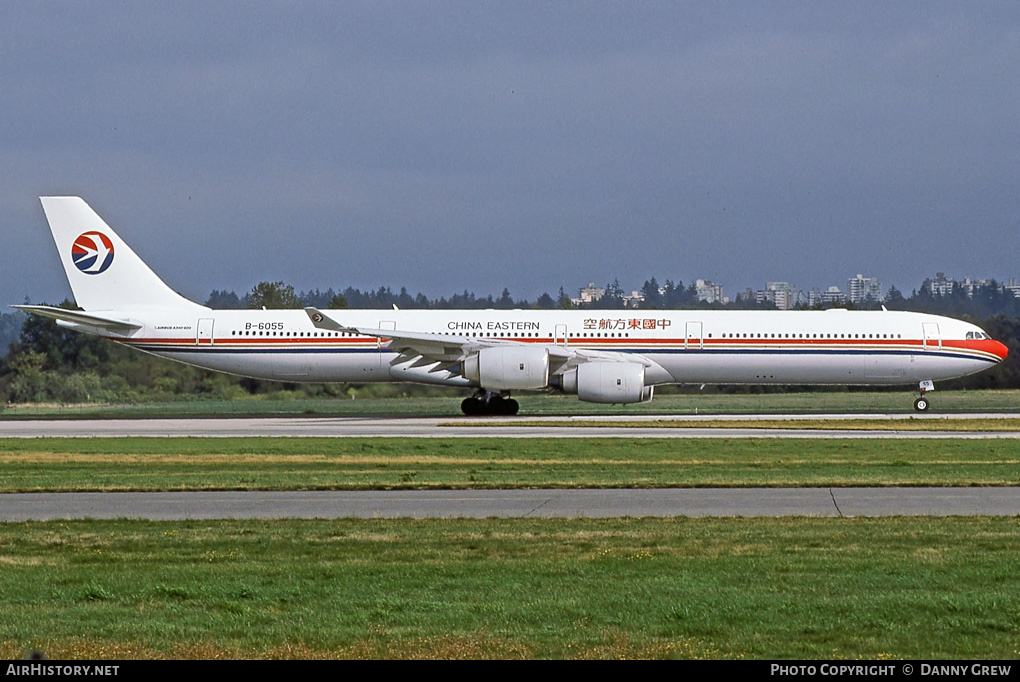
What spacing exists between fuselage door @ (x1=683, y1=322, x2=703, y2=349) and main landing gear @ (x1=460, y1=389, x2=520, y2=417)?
5984mm

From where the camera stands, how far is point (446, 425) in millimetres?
34906

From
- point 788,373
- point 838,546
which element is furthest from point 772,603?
point 788,373

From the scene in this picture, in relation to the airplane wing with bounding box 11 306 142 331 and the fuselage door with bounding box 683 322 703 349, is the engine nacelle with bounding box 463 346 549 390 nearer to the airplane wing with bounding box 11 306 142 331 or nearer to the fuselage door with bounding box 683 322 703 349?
the fuselage door with bounding box 683 322 703 349

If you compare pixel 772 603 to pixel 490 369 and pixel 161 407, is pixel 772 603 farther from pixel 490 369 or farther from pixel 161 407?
pixel 161 407

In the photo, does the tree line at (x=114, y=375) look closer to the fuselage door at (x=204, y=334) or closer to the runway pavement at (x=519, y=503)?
the fuselage door at (x=204, y=334)

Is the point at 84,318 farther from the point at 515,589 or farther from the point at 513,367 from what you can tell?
the point at 515,589

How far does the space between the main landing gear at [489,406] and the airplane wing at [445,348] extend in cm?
187

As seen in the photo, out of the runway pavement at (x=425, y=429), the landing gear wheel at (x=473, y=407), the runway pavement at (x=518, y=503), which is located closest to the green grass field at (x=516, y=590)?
the runway pavement at (x=518, y=503)

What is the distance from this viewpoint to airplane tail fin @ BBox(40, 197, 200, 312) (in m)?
41.8

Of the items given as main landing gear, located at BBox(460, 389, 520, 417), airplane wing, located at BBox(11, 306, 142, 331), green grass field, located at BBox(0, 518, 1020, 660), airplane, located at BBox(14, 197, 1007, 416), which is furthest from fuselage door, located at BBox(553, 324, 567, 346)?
green grass field, located at BBox(0, 518, 1020, 660)

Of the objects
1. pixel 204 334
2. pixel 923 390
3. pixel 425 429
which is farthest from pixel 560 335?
pixel 923 390

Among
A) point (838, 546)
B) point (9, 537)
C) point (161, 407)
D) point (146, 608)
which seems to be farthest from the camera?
point (161, 407)

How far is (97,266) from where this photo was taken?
1646 inches
